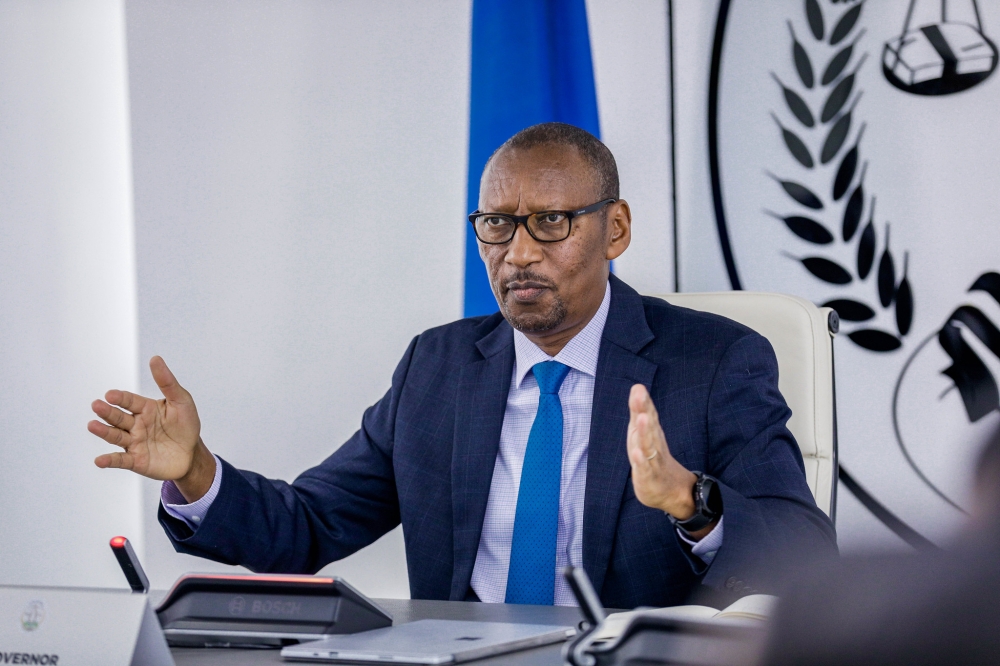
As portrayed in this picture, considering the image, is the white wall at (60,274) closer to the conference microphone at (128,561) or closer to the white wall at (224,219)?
the white wall at (224,219)

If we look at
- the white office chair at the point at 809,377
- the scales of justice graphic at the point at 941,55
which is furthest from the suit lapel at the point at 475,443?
the scales of justice graphic at the point at 941,55

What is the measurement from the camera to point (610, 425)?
184 centimetres

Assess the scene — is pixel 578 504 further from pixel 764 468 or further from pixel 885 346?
pixel 885 346

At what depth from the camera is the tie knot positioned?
1.95 meters

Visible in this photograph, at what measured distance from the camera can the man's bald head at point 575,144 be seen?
6.64 feet

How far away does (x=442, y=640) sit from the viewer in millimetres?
1149

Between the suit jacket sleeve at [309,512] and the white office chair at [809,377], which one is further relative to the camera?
the white office chair at [809,377]

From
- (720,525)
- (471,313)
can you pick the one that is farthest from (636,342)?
(471,313)

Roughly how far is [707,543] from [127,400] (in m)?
0.99

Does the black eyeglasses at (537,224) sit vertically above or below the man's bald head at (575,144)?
below

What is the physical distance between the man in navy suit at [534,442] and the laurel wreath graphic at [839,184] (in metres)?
0.78

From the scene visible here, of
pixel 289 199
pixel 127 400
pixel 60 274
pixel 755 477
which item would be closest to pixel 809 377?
pixel 755 477

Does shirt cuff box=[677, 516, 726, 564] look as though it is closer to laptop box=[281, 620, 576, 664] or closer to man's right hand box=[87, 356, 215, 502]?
laptop box=[281, 620, 576, 664]

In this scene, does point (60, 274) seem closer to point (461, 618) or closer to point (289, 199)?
point (289, 199)
